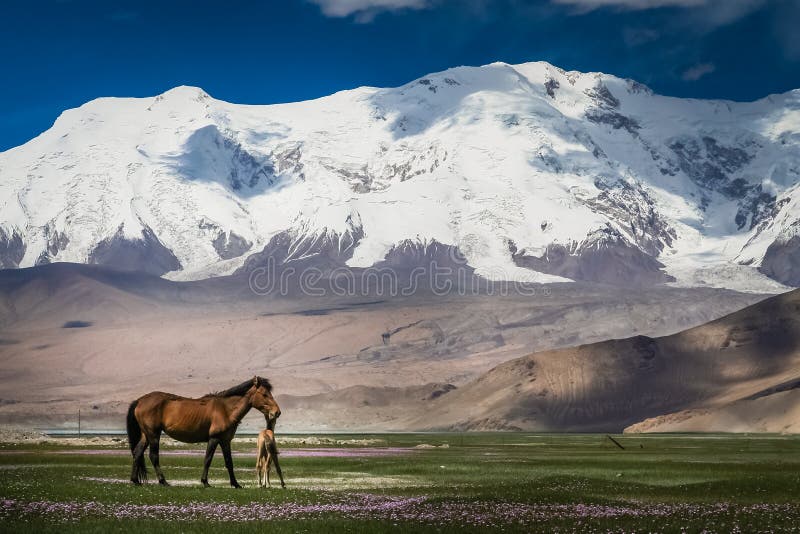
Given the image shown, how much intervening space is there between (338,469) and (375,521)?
29943 millimetres

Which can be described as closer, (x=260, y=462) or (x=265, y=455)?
(x=260, y=462)

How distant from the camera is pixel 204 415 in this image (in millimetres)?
39906

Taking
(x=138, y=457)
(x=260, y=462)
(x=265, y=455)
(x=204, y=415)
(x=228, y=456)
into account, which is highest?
(x=204, y=415)

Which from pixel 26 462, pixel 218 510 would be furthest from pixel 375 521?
pixel 26 462

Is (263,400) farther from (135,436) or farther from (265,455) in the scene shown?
(265,455)

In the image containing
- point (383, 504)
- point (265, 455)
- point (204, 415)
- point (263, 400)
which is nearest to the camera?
point (383, 504)

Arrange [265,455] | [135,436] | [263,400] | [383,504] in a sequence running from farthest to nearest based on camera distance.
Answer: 1. [265,455]
2. [135,436]
3. [263,400]
4. [383,504]

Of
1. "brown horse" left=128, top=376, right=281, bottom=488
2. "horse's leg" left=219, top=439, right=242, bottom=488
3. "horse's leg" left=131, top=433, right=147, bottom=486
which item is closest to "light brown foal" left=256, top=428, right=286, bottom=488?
"brown horse" left=128, top=376, right=281, bottom=488

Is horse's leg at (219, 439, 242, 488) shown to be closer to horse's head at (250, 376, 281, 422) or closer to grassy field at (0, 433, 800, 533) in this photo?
grassy field at (0, 433, 800, 533)

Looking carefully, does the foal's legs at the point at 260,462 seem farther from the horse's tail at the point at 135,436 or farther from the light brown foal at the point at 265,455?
the horse's tail at the point at 135,436

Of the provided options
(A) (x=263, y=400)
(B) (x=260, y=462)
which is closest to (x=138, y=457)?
(B) (x=260, y=462)

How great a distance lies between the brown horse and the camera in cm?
3978

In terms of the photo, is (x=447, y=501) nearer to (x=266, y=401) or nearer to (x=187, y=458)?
(x=266, y=401)

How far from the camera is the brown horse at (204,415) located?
131 ft
